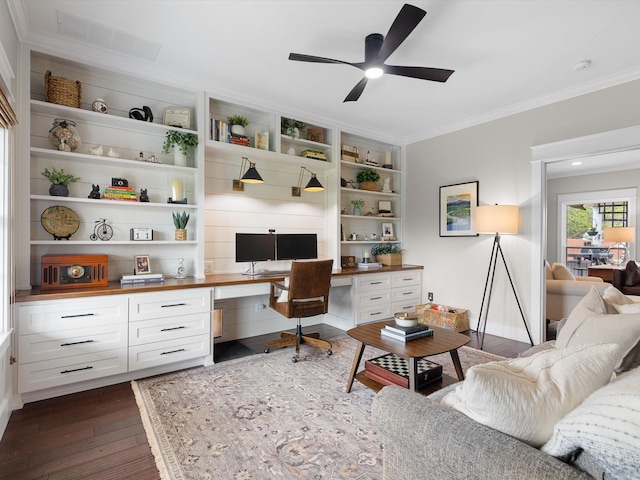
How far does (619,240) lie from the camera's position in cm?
400

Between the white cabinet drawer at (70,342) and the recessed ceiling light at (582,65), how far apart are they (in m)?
4.30

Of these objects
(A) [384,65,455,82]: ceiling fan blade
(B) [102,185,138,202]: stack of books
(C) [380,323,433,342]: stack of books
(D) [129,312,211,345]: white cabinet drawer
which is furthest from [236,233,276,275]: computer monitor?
(A) [384,65,455,82]: ceiling fan blade

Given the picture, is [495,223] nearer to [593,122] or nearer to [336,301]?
[593,122]

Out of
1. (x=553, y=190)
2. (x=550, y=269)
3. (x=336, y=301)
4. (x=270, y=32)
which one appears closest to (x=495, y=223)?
(x=550, y=269)

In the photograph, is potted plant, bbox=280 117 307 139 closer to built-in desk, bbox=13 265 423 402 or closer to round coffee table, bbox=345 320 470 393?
built-in desk, bbox=13 265 423 402

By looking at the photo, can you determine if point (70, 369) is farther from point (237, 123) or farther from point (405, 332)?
point (237, 123)

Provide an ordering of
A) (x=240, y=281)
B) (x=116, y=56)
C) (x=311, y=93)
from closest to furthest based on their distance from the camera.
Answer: (x=116, y=56), (x=240, y=281), (x=311, y=93)

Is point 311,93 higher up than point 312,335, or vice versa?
point 311,93

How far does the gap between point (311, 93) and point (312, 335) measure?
101 inches

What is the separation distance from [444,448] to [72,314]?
8.42 ft

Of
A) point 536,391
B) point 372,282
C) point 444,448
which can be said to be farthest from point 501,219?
point 444,448

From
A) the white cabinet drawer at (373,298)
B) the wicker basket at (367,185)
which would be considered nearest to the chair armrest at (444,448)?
the white cabinet drawer at (373,298)

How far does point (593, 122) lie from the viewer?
3262 millimetres

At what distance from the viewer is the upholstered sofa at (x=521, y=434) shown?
71 centimetres
